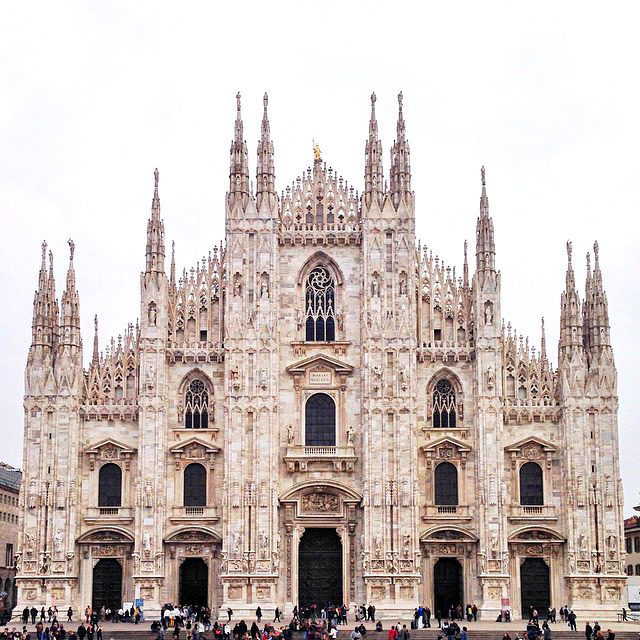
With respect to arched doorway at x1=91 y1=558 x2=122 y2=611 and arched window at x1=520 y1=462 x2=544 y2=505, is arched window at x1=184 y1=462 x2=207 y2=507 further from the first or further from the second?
arched window at x1=520 y1=462 x2=544 y2=505

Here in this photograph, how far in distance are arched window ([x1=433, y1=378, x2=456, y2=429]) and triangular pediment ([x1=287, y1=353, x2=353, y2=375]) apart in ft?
14.8

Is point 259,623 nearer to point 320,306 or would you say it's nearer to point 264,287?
point 320,306

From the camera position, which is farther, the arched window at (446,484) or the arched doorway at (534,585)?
the arched window at (446,484)

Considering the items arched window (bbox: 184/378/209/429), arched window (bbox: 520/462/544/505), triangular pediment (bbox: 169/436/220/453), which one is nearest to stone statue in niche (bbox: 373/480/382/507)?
arched window (bbox: 520/462/544/505)

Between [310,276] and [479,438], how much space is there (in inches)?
469

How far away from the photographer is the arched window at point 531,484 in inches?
2367

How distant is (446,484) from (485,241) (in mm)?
12349

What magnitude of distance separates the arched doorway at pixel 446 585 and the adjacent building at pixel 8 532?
121 ft

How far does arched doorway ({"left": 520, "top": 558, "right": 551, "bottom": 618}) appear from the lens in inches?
2331

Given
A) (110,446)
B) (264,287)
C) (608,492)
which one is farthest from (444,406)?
(110,446)

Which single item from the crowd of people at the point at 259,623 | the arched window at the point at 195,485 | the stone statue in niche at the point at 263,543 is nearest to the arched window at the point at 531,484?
the crowd of people at the point at 259,623

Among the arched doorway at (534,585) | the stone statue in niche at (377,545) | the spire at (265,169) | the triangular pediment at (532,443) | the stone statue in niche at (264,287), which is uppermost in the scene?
the spire at (265,169)

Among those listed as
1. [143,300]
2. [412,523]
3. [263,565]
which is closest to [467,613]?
[412,523]

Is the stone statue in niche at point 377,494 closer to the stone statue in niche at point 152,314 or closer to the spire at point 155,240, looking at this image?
the stone statue in niche at point 152,314
